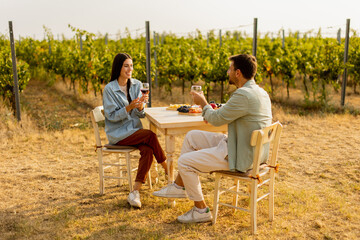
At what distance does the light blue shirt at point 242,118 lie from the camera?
258 cm

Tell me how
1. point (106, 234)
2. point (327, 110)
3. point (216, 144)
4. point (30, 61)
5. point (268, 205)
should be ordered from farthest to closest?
1. point (30, 61)
2. point (327, 110)
3. point (268, 205)
4. point (216, 144)
5. point (106, 234)

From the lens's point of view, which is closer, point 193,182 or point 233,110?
point 233,110

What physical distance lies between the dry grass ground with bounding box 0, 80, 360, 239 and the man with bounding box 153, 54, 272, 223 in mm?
344

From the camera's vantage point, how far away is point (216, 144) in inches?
122

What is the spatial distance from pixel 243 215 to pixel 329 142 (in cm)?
277

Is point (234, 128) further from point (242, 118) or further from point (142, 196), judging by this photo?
point (142, 196)

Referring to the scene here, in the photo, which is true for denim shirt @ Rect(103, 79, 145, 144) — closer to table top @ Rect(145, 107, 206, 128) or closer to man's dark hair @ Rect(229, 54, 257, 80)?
table top @ Rect(145, 107, 206, 128)

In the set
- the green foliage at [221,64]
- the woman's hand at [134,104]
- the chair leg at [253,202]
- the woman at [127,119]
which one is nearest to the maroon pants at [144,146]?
the woman at [127,119]

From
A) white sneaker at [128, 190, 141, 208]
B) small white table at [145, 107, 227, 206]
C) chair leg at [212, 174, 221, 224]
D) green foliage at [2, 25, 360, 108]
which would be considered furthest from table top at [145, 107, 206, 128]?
green foliage at [2, 25, 360, 108]

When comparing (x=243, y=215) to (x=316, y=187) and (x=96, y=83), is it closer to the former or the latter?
(x=316, y=187)

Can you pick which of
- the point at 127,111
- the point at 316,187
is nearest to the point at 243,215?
the point at 316,187

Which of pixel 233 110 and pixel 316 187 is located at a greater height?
pixel 233 110

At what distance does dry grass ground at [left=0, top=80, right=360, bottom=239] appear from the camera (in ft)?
9.55

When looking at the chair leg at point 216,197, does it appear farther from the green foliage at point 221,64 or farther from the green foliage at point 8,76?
the green foliage at point 8,76
